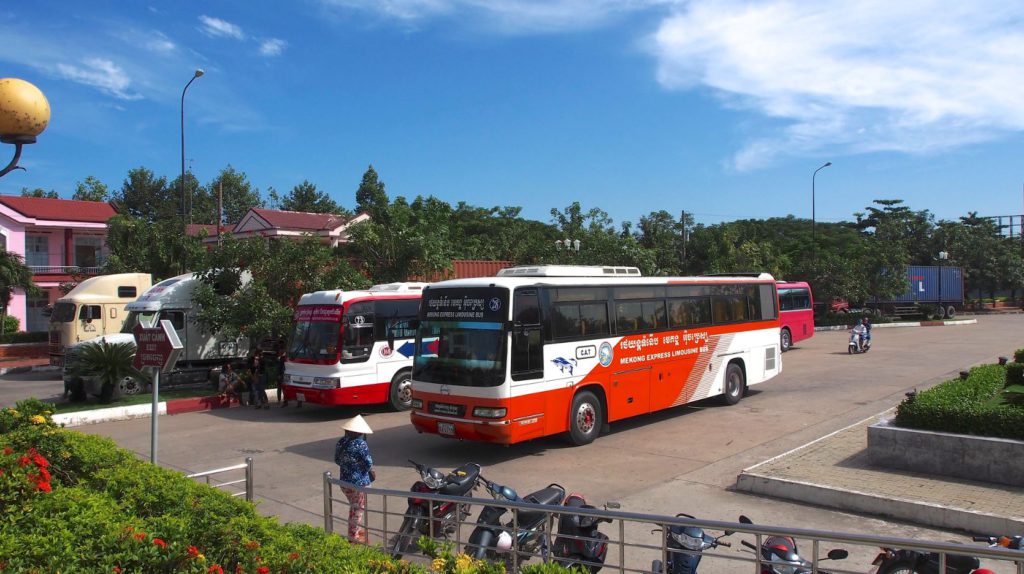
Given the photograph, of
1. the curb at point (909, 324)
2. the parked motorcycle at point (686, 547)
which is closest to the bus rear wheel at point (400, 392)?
the parked motorcycle at point (686, 547)

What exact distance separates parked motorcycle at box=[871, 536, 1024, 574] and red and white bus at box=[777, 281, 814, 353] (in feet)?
76.3

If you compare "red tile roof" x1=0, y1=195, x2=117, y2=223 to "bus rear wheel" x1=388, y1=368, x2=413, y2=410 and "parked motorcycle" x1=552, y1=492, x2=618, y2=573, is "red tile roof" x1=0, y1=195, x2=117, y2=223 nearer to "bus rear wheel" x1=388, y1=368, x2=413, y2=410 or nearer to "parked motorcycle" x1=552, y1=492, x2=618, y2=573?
"bus rear wheel" x1=388, y1=368, x2=413, y2=410

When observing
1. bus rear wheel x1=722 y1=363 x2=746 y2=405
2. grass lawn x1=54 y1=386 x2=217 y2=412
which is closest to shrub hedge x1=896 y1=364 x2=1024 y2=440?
bus rear wheel x1=722 y1=363 x2=746 y2=405

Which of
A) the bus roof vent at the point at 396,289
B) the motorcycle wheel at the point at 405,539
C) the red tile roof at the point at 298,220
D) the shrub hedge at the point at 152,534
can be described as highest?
the red tile roof at the point at 298,220

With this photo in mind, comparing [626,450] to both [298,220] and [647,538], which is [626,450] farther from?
[298,220]

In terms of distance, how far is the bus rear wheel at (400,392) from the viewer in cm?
1576

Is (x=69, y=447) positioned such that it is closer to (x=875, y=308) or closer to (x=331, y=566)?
(x=331, y=566)

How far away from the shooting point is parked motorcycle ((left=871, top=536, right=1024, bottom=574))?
16.6ft

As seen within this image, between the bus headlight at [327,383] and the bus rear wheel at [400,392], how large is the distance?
4.52 ft

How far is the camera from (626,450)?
11.7 m

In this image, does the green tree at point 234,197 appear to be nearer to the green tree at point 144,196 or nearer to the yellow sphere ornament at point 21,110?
the green tree at point 144,196

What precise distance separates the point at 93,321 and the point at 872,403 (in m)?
22.6

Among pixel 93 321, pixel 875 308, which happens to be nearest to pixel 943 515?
pixel 93 321

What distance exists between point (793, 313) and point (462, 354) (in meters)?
21.3
